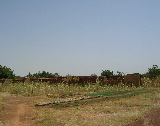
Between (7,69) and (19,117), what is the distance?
30174mm

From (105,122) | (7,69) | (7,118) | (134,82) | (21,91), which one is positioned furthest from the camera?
(7,69)

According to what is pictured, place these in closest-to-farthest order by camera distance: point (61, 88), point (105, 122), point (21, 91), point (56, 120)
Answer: point (105, 122), point (56, 120), point (21, 91), point (61, 88)

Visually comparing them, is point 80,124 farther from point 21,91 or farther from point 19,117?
point 21,91

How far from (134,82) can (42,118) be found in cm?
1794

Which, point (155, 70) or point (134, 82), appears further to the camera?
A: point (155, 70)

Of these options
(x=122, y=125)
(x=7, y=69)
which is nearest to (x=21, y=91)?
(x=122, y=125)

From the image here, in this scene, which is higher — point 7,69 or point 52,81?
point 7,69

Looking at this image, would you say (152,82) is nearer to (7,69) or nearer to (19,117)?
(19,117)

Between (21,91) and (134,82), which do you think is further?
(134,82)

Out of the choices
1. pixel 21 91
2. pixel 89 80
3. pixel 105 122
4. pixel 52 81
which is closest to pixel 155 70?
pixel 89 80

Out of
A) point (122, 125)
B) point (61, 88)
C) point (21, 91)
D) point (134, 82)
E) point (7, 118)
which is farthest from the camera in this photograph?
point (134, 82)

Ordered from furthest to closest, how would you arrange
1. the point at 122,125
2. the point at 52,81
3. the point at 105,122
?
1. the point at 52,81
2. the point at 105,122
3. the point at 122,125

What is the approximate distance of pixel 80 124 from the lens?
21.7 ft

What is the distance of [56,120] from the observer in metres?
7.26
